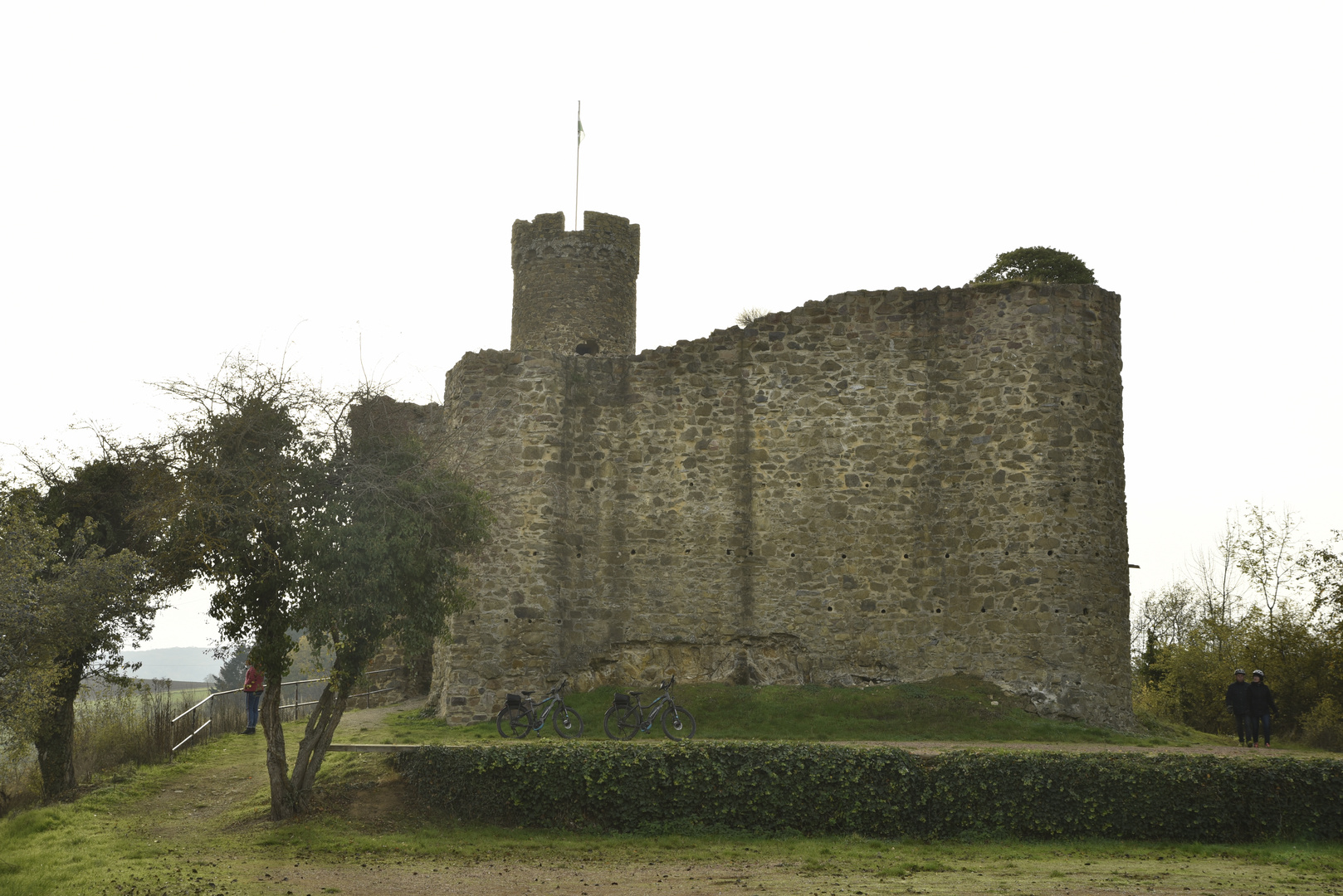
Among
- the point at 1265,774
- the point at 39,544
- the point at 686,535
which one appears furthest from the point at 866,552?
the point at 39,544

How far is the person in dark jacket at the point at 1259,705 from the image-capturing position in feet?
63.4

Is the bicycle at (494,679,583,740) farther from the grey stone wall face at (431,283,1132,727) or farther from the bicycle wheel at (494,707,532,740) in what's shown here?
the grey stone wall face at (431,283,1132,727)

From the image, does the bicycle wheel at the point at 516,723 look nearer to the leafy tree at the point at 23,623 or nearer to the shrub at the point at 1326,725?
the leafy tree at the point at 23,623

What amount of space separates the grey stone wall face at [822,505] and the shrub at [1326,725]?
17.0 feet

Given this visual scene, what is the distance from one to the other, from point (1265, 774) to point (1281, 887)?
9.42ft

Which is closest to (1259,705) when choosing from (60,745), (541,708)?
(541,708)

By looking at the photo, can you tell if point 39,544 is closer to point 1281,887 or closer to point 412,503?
point 412,503

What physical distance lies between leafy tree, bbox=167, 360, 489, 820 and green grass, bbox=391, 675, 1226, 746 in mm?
2938

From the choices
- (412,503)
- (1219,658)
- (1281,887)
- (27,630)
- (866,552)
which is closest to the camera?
(1281,887)

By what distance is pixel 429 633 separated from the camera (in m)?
15.9

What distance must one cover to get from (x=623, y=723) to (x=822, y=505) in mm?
5998

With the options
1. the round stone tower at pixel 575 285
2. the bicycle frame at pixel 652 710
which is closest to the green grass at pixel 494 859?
the bicycle frame at pixel 652 710

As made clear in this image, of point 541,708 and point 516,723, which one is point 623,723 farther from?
point 516,723

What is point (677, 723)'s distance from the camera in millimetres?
18438
